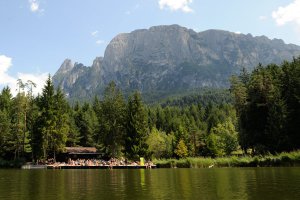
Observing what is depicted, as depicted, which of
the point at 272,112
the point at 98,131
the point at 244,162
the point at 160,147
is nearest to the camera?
Answer: the point at 244,162

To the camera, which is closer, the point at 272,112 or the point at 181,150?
the point at 272,112

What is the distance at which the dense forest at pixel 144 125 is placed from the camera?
57.0m

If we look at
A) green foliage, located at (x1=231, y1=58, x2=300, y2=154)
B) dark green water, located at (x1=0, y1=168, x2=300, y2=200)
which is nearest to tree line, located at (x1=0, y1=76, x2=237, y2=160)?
green foliage, located at (x1=231, y1=58, x2=300, y2=154)

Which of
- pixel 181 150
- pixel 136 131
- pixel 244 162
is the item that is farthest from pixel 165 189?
pixel 181 150

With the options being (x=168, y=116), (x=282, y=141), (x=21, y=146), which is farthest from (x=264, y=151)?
(x=168, y=116)

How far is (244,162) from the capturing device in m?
47.7

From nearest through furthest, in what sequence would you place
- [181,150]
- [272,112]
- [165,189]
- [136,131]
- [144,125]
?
1. [165,189]
2. [272,112]
3. [136,131]
4. [144,125]
5. [181,150]

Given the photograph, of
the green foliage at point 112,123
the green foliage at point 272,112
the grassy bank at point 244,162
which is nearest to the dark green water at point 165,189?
the grassy bank at point 244,162

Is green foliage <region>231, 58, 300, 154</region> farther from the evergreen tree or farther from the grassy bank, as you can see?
the evergreen tree

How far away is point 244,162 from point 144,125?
2889 centimetres

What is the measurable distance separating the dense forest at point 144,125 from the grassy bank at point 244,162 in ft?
31.6

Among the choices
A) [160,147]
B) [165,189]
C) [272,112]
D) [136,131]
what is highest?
[272,112]

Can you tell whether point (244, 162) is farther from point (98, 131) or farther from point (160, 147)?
point (160, 147)

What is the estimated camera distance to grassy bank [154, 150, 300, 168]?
139 ft
